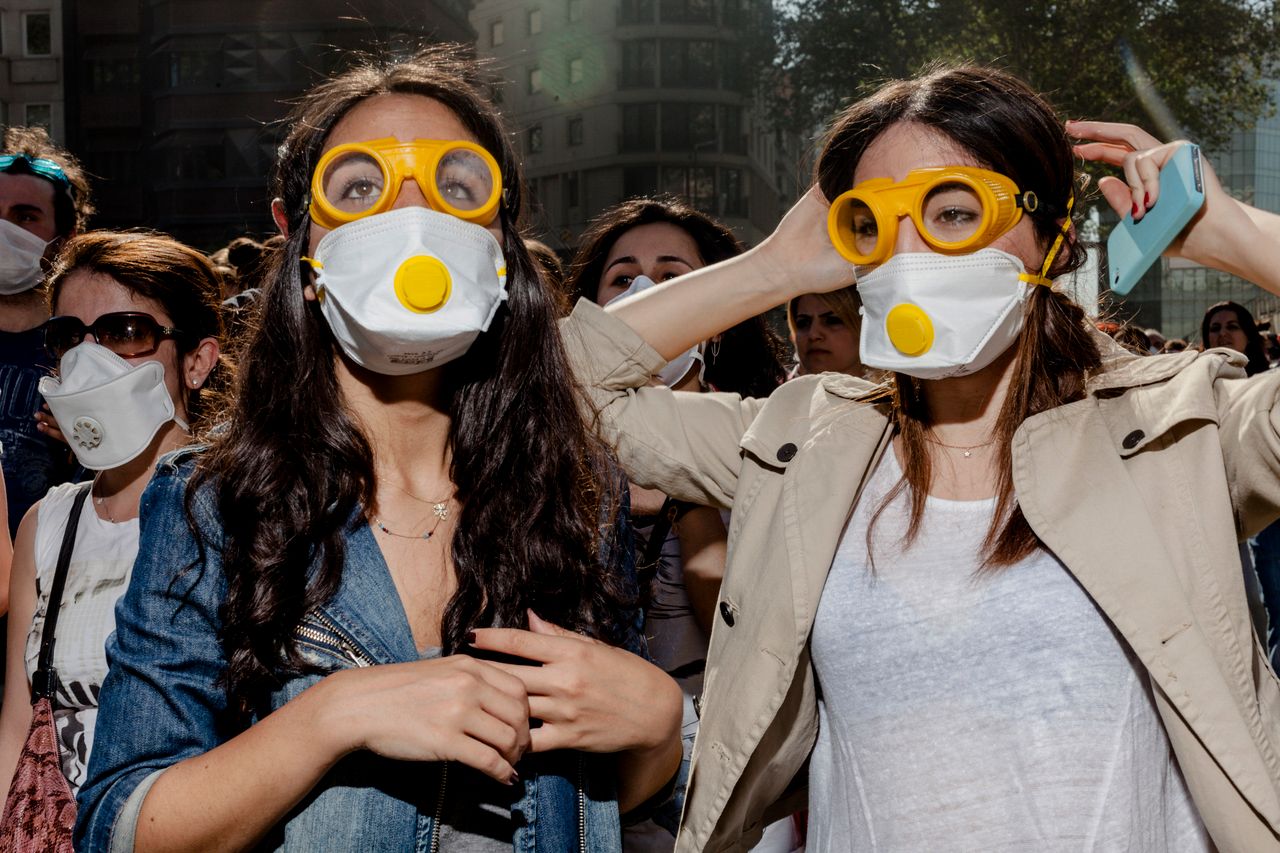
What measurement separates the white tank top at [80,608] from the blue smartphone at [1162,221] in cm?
207

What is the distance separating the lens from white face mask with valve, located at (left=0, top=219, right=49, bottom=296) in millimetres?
4477

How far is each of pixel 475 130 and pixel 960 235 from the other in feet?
2.88

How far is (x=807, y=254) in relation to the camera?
8.66 ft

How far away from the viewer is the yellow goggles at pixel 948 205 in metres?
2.16

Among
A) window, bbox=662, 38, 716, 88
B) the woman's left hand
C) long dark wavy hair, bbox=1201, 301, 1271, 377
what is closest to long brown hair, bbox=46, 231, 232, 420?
the woman's left hand

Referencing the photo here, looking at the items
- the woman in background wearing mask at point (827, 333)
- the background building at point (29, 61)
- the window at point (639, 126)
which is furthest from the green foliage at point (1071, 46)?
the woman in background wearing mask at point (827, 333)

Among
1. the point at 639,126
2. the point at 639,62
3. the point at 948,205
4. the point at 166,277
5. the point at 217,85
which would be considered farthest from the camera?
the point at 639,126

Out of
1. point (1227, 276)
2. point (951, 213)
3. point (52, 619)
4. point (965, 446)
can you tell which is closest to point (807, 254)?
point (951, 213)

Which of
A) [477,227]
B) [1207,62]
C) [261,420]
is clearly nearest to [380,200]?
[477,227]

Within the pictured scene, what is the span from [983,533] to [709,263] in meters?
2.17

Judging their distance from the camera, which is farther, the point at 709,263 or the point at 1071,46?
the point at 1071,46

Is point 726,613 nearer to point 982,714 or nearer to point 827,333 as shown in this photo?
point 982,714

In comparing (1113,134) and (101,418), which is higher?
(1113,134)

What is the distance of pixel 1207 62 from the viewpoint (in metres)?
25.8
